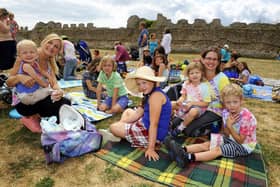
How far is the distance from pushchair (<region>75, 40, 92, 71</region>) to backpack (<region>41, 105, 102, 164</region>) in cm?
668

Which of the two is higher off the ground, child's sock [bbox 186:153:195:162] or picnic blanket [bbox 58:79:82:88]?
picnic blanket [bbox 58:79:82:88]

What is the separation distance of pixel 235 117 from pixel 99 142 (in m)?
1.77

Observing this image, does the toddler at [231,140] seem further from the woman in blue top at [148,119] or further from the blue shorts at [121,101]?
the blue shorts at [121,101]

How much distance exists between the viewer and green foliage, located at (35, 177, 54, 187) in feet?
8.16

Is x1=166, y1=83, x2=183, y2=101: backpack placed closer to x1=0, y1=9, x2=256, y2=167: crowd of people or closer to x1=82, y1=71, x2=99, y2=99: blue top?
x1=0, y1=9, x2=256, y2=167: crowd of people

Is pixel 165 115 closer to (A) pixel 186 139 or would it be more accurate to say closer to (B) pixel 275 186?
(A) pixel 186 139

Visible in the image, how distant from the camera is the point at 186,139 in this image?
3.53m

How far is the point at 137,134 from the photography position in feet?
10.1

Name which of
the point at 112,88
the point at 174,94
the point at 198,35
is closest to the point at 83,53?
the point at 112,88

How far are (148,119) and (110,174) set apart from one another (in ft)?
2.63

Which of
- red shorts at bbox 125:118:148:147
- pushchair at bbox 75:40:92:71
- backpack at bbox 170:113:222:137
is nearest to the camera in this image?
red shorts at bbox 125:118:148:147

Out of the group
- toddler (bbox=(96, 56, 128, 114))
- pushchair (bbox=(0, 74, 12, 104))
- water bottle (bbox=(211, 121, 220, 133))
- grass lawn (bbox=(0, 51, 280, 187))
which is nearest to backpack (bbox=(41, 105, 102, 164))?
grass lawn (bbox=(0, 51, 280, 187))

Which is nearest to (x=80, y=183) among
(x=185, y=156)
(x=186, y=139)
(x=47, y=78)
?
(x=185, y=156)

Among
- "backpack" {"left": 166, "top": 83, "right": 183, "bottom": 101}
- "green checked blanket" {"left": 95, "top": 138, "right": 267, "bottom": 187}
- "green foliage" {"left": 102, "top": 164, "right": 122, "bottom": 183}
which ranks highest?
"backpack" {"left": 166, "top": 83, "right": 183, "bottom": 101}
